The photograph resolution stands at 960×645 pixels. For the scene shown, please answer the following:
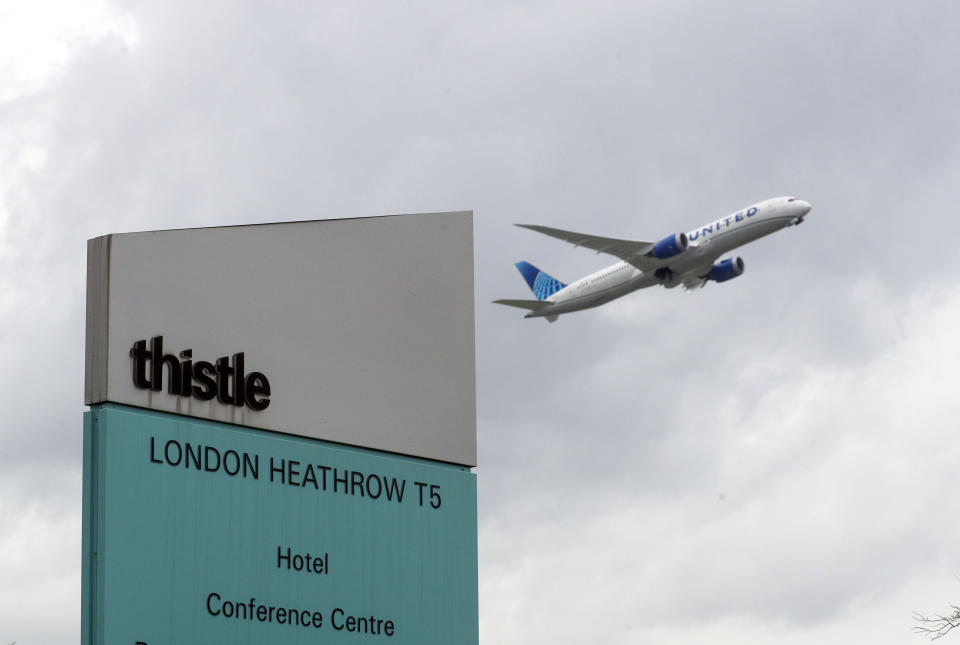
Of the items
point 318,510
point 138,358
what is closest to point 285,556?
point 318,510

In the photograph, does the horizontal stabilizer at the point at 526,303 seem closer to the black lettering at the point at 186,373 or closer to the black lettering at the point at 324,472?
the black lettering at the point at 324,472

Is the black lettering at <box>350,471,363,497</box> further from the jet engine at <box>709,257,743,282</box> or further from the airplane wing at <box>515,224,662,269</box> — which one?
the jet engine at <box>709,257,743,282</box>

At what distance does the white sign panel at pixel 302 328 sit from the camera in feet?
56.7

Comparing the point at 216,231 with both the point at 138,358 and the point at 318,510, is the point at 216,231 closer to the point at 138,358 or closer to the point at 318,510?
the point at 138,358

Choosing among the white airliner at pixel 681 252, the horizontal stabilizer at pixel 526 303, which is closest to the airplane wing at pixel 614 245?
the white airliner at pixel 681 252

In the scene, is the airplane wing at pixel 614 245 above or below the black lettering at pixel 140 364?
above

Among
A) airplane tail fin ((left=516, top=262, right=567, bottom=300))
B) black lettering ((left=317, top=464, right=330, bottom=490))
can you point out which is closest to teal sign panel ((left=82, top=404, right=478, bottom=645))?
black lettering ((left=317, top=464, right=330, bottom=490))

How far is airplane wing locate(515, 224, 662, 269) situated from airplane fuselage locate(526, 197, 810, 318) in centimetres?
59

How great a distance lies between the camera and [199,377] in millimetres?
17828

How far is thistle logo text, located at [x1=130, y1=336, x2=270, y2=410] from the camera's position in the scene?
17156 millimetres

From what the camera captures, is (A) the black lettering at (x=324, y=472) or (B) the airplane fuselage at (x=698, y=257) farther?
(B) the airplane fuselage at (x=698, y=257)

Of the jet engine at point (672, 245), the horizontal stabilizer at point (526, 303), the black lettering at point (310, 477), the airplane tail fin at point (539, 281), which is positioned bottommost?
the black lettering at point (310, 477)

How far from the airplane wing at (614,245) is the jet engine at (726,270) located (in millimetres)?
3174

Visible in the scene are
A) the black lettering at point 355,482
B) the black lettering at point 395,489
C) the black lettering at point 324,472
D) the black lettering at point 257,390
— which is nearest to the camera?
the black lettering at point 257,390
